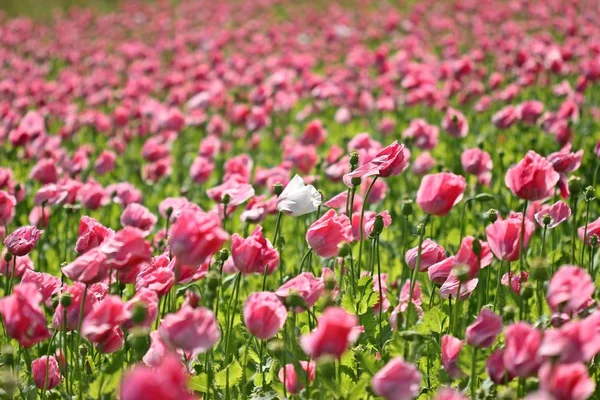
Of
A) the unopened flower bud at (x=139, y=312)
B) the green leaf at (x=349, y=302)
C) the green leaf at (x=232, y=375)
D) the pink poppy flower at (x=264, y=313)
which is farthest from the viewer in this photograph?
the green leaf at (x=349, y=302)

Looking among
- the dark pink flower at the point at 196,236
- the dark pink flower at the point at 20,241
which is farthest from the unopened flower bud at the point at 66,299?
the dark pink flower at the point at 20,241

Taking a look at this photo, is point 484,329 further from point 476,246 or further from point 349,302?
point 349,302

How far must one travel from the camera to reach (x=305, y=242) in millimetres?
3582

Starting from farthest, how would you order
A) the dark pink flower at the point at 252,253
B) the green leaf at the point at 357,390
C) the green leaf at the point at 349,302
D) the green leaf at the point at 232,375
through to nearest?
the green leaf at the point at 349,302, the green leaf at the point at 232,375, the dark pink flower at the point at 252,253, the green leaf at the point at 357,390

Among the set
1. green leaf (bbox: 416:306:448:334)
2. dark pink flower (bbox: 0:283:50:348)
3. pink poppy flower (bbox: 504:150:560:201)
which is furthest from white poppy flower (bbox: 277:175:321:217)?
dark pink flower (bbox: 0:283:50:348)

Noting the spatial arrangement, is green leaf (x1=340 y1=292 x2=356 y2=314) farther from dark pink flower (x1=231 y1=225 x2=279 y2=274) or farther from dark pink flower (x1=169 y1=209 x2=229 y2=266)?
dark pink flower (x1=169 y1=209 x2=229 y2=266)

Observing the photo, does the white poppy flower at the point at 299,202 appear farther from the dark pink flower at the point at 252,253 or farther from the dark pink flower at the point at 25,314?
the dark pink flower at the point at 25,314

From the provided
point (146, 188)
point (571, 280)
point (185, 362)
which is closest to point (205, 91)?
point (146, 188)

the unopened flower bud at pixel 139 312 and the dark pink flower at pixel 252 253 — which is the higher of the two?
the unopened flower bud at pixel 139 312

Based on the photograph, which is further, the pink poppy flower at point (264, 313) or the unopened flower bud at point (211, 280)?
the unopened flower bud at point (211, 280)

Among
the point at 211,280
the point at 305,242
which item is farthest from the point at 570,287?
the point at 305,242

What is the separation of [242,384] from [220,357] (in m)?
0.32

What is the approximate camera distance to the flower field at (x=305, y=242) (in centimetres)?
166

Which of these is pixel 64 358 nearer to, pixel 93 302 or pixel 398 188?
pixel 93 302
